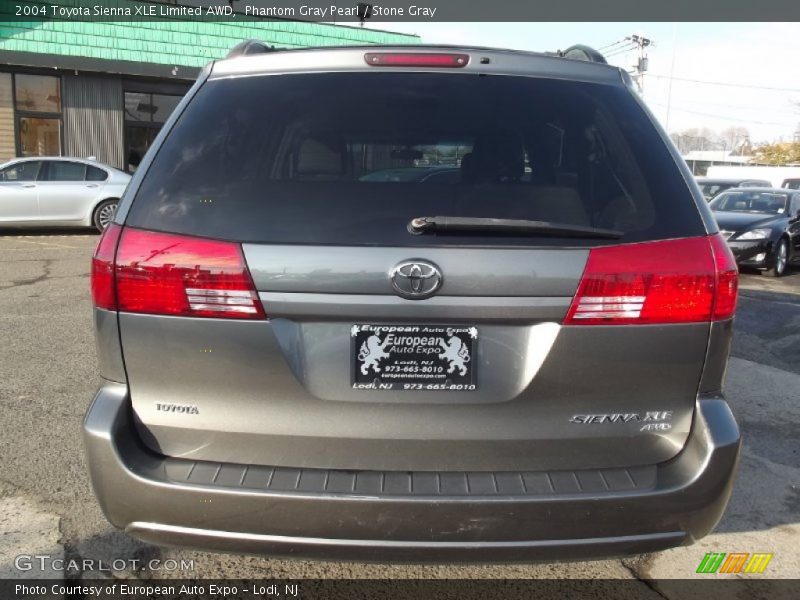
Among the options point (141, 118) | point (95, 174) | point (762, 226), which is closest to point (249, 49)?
point (762, 226)

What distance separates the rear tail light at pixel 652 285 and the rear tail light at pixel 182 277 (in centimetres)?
98

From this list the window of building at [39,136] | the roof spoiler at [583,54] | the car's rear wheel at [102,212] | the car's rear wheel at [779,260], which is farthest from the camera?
the window of building at [39,136]

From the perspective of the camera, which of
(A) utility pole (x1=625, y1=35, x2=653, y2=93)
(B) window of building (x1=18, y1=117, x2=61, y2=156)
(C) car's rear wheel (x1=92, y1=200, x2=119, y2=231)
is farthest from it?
(A) utility pole (x1=625, y1=35, x2=653, y2=93)

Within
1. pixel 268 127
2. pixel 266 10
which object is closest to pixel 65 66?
pixel 266 10

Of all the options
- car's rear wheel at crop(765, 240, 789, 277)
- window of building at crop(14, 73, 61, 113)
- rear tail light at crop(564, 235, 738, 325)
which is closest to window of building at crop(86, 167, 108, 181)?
window of building at crop(14, 73, 61, 113)

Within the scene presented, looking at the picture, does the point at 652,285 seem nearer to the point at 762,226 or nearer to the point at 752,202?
the point at 762,226

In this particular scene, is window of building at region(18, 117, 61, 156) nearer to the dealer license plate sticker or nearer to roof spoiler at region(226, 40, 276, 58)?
roof spoiler at region(226, 40, 276, 58)

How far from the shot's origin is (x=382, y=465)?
2.20m

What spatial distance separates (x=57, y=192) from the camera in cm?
1401

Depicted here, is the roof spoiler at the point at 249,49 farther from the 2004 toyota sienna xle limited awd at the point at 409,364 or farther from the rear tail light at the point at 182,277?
the rear tail light at the point at 182,277

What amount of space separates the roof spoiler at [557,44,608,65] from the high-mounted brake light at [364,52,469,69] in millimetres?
476

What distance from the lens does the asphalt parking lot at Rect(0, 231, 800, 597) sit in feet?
9.83

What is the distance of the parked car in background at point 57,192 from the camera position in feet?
45.2
